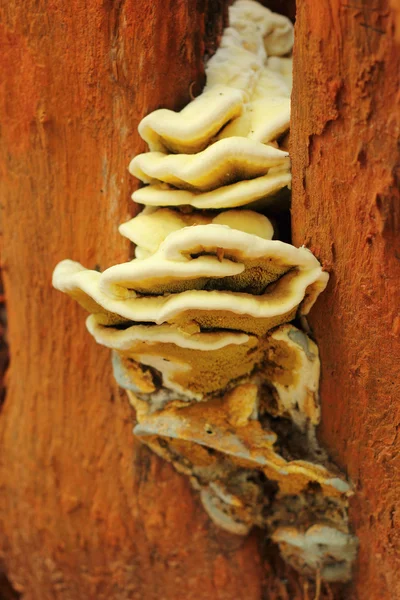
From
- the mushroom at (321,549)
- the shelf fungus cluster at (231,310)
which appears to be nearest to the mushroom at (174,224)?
the shelf fungus cluster at (231,310)

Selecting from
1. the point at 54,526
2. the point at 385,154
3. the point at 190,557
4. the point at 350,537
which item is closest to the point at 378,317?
the point at 385,154

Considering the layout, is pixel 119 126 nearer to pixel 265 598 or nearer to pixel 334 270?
pixel 334 270

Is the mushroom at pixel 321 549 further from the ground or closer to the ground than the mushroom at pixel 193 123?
closer to the ground

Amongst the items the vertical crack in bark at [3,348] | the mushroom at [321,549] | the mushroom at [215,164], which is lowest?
the mushroom at [321,549]

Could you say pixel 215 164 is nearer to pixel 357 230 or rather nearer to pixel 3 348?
pixel 357 230

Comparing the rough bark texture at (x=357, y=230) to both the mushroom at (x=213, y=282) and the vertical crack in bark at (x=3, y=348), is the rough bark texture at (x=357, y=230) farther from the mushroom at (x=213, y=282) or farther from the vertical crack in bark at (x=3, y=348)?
the vertical crack in bark at (x=3, y=348)

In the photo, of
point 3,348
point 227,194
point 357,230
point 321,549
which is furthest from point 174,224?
point 3,348

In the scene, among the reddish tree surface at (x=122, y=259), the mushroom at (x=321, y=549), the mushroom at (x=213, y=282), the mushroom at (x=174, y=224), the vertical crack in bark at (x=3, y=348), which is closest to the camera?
the mushroom at (x=213, y=282)
